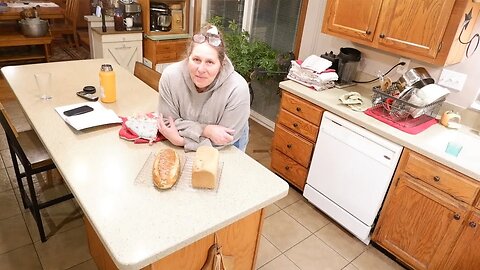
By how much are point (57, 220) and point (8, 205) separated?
40 centimetres

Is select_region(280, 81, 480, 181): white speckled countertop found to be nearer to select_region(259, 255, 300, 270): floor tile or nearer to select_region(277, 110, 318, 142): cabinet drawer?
select_region(277, 110, 318, 142): cabinet drawer

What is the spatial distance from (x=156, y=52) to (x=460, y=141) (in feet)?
9.87

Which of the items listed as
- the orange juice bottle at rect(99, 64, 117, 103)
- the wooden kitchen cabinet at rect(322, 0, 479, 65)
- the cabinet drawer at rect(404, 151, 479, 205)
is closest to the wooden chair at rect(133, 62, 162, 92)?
the orange juice bottle at rect(99, 64, 117, 103)

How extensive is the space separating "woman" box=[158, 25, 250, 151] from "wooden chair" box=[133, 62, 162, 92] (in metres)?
0.78

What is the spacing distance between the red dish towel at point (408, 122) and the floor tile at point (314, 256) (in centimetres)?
91

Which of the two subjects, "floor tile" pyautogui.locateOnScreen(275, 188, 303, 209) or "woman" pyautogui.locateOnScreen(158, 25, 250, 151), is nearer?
"woman" pyautogui.locateOnScreen(158, 25, 250, 151)

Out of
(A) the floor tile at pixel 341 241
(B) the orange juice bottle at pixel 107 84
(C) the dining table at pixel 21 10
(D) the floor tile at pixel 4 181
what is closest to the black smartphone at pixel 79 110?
(B) the orange juice bottle at pixel 107 84

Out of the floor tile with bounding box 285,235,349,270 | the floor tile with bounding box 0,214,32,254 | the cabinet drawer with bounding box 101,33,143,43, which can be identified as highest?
the cabinet drawer with bounding box 101,33,143,43

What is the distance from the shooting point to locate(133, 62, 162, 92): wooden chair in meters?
2.34

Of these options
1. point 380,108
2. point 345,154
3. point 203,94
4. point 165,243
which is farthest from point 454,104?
point 165,243

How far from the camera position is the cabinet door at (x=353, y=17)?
221cm

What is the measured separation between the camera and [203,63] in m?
1.44

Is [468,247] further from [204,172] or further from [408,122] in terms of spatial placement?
[204,172]

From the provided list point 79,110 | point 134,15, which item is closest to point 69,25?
point 134,15
